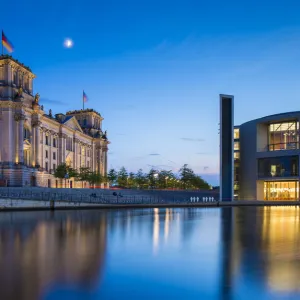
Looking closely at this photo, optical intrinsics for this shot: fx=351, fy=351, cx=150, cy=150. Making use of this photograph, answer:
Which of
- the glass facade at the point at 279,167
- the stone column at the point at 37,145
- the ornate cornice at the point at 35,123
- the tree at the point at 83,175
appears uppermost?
the ornate cornice at the point at 35,123

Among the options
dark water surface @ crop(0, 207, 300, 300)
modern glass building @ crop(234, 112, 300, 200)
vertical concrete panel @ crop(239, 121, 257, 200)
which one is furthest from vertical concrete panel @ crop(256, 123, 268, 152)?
dark water surface @ crop(0, 207, 300, 300)

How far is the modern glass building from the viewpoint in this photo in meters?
76.4

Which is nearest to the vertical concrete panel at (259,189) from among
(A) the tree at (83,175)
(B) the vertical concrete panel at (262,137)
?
(B) the vertical concrete panel at (262,137)

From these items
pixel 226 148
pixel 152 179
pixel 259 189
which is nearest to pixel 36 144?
pixel 226 148

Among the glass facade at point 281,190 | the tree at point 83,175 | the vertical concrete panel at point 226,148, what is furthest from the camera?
the tree at point 83,175

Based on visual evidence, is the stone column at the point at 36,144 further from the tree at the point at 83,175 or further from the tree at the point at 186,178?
the tree at the point at 186,178

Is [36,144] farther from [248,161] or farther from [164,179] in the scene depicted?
[164,179]

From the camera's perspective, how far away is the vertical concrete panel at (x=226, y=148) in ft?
247

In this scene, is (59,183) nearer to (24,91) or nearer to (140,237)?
(24,91)

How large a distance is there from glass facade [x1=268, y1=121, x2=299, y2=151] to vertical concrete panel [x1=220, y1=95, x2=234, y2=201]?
10.7 m

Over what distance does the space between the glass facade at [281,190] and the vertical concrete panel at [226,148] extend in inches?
457


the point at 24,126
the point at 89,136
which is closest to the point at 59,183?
the point at 24,126

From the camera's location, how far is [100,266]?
37.7 feet

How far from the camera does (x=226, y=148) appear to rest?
76.8 meters
